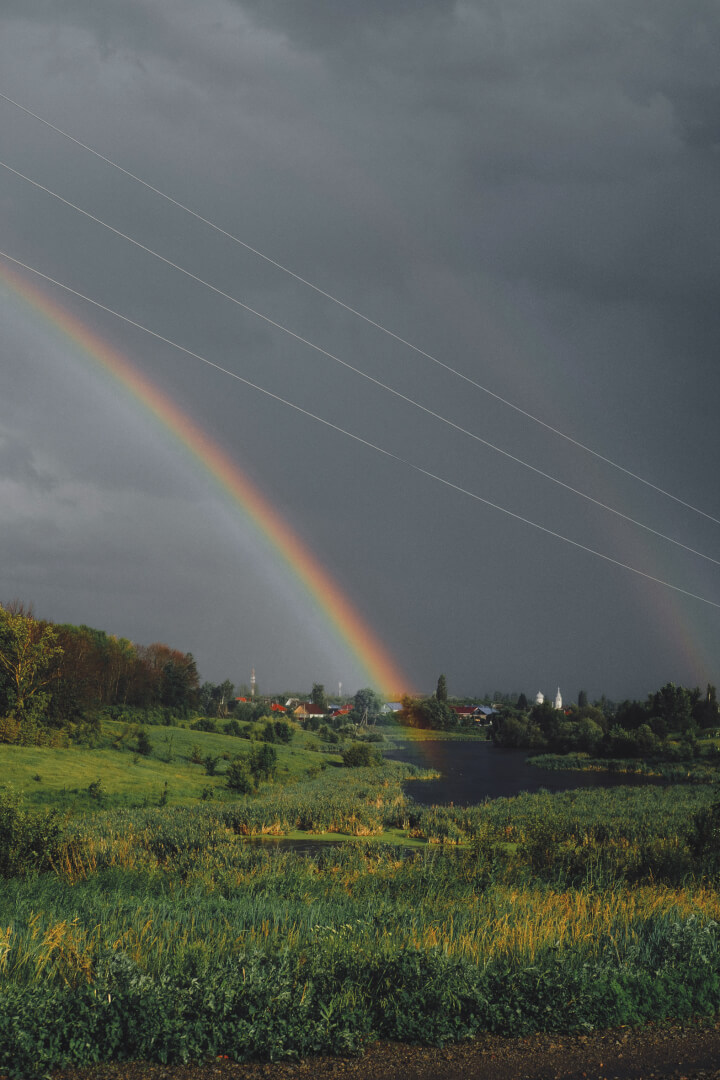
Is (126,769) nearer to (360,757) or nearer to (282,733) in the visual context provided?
(360,757)

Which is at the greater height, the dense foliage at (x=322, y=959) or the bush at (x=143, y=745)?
the dense foliage at (x=322, y=959)

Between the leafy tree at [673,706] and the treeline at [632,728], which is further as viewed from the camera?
the leafy tree at [673,706]

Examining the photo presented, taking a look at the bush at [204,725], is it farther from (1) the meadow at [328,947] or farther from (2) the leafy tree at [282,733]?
(1) the meadow at [328,947]

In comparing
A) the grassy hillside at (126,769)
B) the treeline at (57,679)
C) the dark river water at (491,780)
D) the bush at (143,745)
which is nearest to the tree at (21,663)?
the treeline at (57,679)

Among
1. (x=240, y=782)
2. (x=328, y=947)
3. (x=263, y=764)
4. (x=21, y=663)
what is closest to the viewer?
(x=328, y=947)

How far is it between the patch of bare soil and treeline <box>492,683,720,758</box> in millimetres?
99297

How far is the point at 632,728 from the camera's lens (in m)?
119

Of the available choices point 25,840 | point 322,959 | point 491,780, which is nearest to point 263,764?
point 491,780

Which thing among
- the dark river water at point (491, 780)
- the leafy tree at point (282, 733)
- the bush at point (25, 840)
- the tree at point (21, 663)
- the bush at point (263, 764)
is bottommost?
the dark river water at point (491, 780)

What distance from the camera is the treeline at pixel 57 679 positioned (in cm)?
5825

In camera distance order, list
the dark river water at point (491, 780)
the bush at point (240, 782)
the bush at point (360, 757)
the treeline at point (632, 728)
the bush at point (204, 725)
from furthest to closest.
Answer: the treeline at point (632, 728)
the bush at point (204, 725)
the bush at point (360, 757)
the dark river water at point (491, 780)
the bush at point (240, 782)

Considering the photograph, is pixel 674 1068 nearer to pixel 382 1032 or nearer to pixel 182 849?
pixel 382 1032

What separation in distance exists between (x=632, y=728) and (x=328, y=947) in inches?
4733

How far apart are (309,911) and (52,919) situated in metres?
2.92
